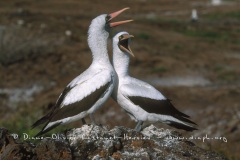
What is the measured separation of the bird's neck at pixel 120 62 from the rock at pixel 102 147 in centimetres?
133

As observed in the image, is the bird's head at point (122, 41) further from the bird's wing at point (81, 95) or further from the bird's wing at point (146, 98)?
the bird's wing at point (81, 95)

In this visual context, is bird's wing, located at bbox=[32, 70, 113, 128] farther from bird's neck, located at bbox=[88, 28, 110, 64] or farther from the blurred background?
the blurred background

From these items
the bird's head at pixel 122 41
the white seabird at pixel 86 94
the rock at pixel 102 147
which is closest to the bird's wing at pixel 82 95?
the white seabird at pixel 86 94

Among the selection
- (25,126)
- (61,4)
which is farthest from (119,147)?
(61,4)

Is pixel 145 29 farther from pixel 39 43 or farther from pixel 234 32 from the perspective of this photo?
pixel 39 43

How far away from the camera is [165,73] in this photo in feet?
73.2

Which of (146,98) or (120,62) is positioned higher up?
(120,62)

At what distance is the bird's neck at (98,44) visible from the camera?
7.21 meters

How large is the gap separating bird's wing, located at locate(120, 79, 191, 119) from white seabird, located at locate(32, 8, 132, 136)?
0.36 meters

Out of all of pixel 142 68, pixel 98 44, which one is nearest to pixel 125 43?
pixel 98 44

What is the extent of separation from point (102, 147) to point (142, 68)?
1705 cm

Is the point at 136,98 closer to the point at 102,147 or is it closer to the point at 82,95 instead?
the point at 82,95

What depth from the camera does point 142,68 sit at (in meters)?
23.1

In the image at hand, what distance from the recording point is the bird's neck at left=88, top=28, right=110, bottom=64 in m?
7.21
